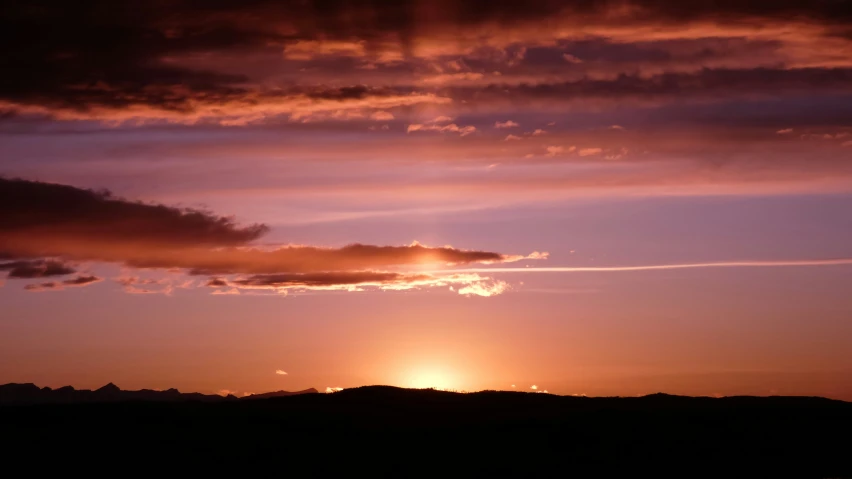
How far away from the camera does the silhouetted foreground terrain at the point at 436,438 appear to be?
6719 centimetres

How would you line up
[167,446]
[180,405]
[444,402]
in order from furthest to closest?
1. [444,402]
2. [180,405]
3. [167,446]

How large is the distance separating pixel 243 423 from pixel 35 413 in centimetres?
1818

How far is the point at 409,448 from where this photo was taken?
72.3 meters

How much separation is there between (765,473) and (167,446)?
1698 inches

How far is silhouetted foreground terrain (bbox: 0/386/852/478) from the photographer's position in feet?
220

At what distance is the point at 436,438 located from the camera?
247ft

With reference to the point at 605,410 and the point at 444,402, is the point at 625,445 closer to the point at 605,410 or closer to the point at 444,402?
the point at 605,410

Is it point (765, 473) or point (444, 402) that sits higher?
point (444, 402)

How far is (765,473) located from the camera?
6675 centimetres

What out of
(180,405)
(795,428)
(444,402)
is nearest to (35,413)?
(180,405)

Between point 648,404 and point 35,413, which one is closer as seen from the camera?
point 35,413

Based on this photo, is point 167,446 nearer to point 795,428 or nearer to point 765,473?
point 765,473

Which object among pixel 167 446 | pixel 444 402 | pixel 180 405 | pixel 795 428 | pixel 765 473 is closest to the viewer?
pixel 765 473

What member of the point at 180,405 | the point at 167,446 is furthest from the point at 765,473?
the point at 180,405
